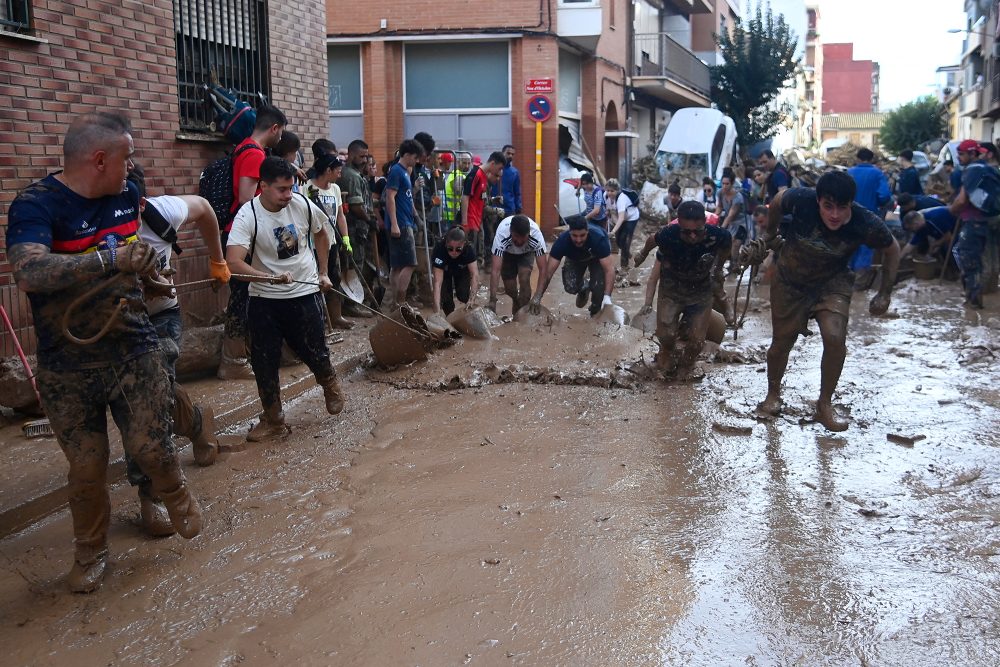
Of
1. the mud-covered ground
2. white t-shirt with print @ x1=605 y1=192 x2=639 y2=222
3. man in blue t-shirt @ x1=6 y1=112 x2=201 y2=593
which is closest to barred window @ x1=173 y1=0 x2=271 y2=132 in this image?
the mud-covered ground

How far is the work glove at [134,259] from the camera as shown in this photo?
3.63 metres

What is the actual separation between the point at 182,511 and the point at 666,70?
2867 centimetres

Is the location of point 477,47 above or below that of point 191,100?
above

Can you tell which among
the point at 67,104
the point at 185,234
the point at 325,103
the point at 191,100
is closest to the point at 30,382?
the point at 67,104

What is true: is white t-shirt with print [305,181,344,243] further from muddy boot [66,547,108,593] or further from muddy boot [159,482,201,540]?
muddy boot [66,547,108,593]

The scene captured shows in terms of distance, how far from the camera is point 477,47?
21547 millimetres

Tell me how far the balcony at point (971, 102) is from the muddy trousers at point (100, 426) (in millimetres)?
50340

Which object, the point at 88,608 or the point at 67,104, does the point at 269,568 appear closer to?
the point at 88,608

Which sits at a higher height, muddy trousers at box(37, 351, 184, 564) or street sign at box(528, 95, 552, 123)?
street sign at box(528, 95, 552, 123)

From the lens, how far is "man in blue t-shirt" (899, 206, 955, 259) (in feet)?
43.4

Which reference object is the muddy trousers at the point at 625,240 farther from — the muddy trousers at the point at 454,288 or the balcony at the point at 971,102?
the balcony at the point at 971,102

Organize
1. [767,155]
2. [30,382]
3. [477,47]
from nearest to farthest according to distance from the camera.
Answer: [30,382] → [767,155] → [477,47]

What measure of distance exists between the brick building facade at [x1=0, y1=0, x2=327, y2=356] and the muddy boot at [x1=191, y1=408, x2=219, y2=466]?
1819 mm

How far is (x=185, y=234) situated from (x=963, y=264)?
837 cm
